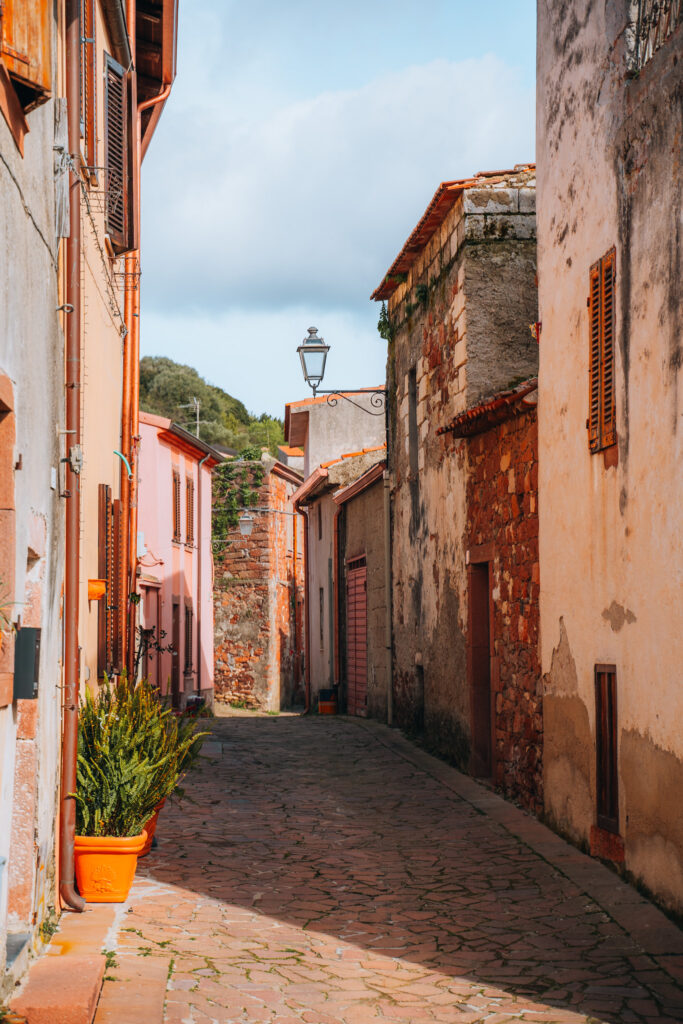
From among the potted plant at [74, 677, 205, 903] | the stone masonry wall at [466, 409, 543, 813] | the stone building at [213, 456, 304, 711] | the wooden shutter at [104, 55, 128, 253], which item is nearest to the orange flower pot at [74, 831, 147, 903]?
the potted plant at [74, 677, 205, 903]

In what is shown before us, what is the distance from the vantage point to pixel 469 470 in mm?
11312

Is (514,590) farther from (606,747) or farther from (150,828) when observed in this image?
(150,828)

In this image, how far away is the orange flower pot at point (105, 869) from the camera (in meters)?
6.51

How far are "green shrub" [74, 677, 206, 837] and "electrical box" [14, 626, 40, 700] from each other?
200cm

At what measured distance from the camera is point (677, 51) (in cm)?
630

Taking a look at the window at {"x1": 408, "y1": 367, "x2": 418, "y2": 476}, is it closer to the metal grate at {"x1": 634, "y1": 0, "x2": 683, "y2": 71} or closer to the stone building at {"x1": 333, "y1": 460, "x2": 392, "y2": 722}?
the stone building at {"x1": 333, "y1": 460, "x2": 392, "y2": 722}

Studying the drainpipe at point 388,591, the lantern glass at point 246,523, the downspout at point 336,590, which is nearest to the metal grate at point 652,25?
the drainpipe at point 388,591

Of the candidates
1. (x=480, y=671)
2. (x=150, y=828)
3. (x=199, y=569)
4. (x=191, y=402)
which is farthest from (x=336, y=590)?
(x=191, y=402)

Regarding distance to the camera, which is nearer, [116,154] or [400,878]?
[400,878]

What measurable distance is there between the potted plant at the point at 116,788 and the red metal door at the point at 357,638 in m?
10.8

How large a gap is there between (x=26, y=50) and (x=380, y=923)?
182 inches

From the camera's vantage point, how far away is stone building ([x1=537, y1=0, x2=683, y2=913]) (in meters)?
6.37

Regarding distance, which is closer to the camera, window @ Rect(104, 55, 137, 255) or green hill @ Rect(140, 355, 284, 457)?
window @ Rect(104, 55, 137, 255)

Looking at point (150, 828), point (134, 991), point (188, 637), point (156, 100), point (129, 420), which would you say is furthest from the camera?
point (188, 637)
